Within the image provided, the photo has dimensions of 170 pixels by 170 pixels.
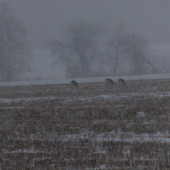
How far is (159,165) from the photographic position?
6.09 m

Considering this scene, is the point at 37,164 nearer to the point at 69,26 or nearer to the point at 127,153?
the point at 127,153

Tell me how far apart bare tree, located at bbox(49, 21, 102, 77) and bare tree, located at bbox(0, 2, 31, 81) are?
21.1 feet

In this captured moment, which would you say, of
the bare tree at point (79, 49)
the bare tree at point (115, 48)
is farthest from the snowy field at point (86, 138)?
the bare tree at point (115, 48)

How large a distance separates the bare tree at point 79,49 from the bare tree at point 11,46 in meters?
6.44

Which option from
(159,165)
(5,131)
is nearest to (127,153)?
(159,165)

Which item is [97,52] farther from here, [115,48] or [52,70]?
[52,70]

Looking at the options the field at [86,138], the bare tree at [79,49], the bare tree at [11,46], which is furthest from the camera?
the bare tree at [79,49]

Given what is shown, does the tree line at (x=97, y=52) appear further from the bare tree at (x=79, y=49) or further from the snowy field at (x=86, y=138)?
the snowy field at (x=86, y=138)

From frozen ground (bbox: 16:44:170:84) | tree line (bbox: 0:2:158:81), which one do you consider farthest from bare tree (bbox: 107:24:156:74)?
frozen ground (bbox: 16:44:170:84)

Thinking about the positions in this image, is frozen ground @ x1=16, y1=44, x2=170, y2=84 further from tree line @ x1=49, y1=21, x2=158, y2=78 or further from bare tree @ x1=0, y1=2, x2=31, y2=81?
bare tree @ x1=0, y1=2, x2=31, y2=81

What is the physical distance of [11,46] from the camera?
42.1m

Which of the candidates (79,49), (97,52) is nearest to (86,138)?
(79,49)

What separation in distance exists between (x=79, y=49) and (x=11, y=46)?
32.6 feet

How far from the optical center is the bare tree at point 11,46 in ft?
139
